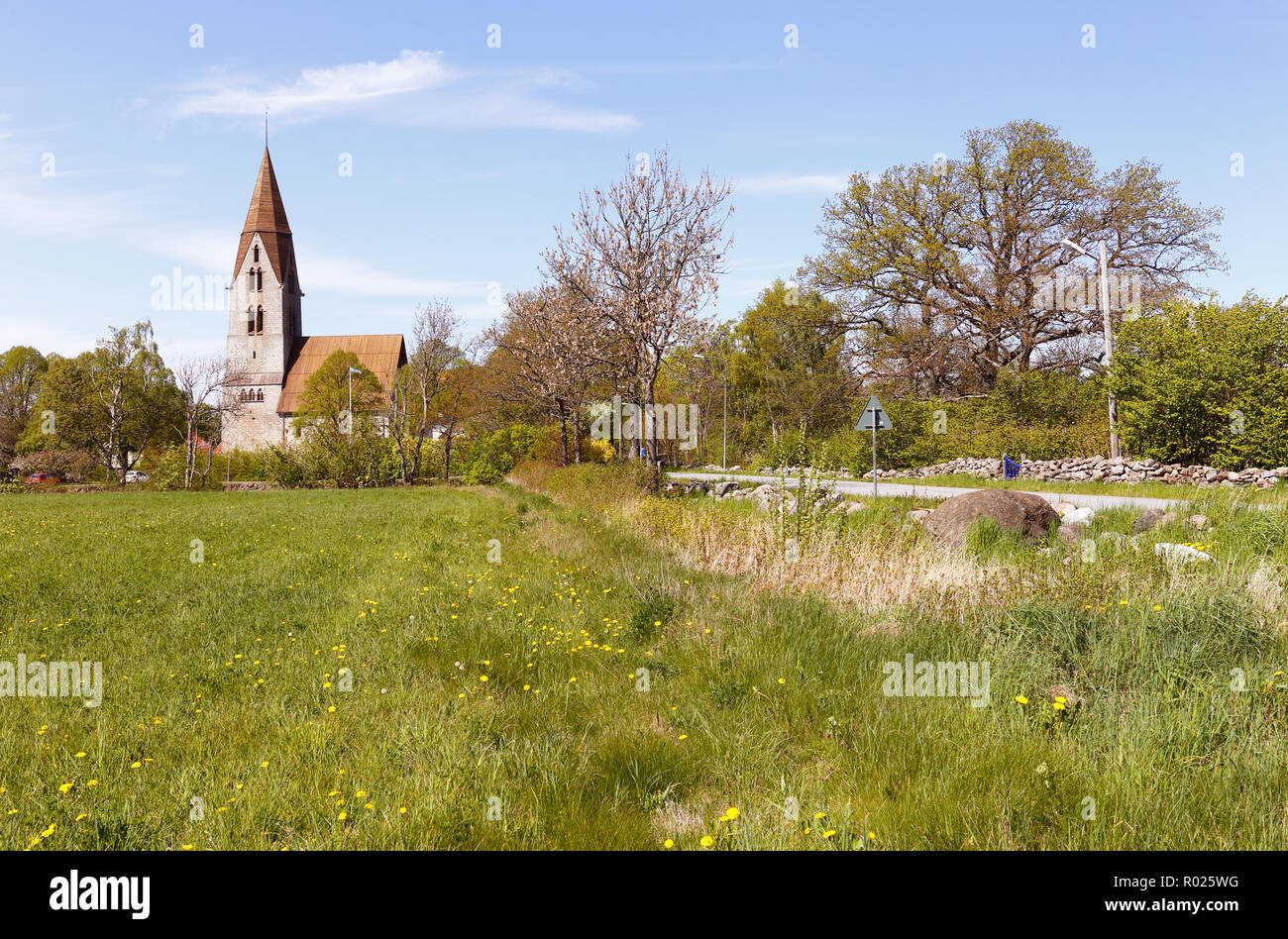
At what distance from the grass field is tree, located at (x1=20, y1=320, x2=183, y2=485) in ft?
174

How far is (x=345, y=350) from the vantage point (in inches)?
2923

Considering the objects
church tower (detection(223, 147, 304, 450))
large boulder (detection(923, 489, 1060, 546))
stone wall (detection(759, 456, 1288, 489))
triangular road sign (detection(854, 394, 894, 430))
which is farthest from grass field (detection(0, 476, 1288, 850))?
church tower (detection(223, 147, 304, 450))

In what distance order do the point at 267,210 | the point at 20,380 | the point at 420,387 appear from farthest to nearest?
the point at 267,210 < the point at 20,380 < the point at 420,387

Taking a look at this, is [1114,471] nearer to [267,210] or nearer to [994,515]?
[994,515]

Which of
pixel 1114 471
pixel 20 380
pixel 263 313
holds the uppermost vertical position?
pixel 263 313

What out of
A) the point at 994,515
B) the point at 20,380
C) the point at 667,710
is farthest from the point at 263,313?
the point at 667,710

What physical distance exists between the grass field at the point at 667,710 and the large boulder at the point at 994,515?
135 cm

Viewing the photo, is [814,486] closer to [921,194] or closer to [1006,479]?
[1006,479]

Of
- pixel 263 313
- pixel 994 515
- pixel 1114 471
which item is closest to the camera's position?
pixel 994 515

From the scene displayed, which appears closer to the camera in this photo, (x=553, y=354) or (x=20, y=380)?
(x=553, y=354)

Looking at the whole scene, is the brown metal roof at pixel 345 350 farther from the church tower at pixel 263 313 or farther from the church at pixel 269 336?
the church tower at pixel 263 313

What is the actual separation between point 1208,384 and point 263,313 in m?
78.0
